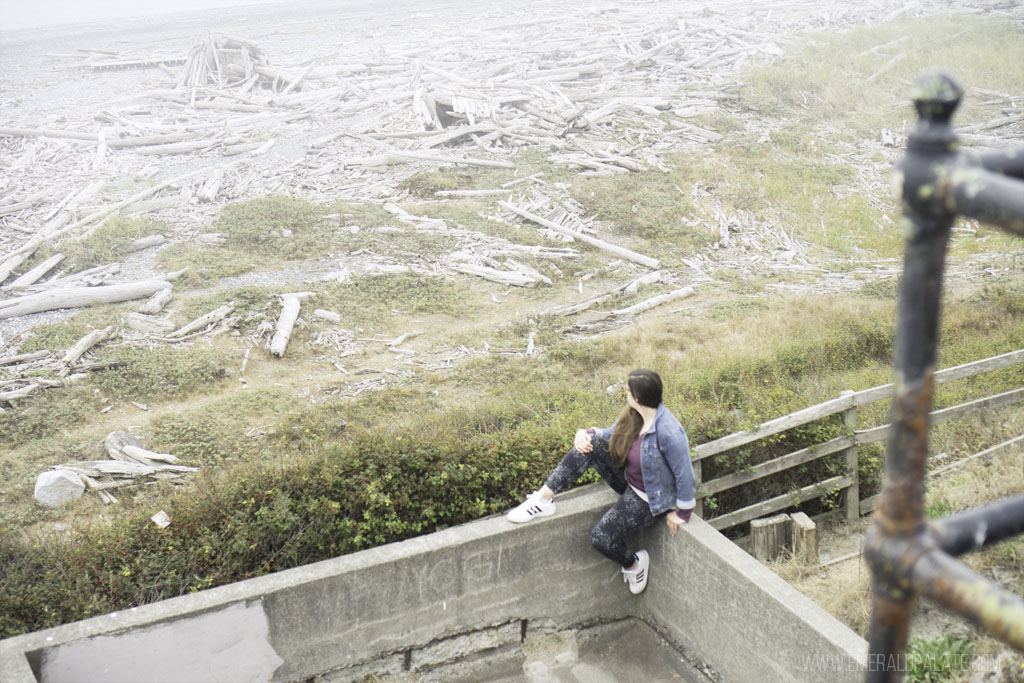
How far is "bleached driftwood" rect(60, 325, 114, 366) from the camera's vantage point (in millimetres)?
12750

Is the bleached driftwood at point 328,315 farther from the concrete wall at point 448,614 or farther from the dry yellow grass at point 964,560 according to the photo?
Answer: the dry yellow grass at point 964,560

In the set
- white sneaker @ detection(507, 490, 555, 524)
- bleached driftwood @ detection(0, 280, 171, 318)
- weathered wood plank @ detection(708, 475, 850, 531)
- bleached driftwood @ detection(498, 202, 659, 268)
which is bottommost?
bleached driftwood @ detection(498, 202, 659, 268)

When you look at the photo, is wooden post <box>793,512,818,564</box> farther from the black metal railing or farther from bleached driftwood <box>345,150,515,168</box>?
bleached driftwood <box>345,150,515,168</box>

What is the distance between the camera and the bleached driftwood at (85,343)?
1275cm

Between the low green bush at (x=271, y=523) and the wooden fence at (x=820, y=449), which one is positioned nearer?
the low green bush at (x=271, y=523)

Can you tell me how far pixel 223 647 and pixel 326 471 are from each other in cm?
169

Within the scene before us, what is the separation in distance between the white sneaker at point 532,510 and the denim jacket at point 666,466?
77 cm

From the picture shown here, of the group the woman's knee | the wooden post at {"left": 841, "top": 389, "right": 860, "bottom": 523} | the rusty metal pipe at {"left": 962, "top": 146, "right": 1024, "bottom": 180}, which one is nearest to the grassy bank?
the wooden post at {"left": 841, "top": 389, "right": 860, "bottom": 523}

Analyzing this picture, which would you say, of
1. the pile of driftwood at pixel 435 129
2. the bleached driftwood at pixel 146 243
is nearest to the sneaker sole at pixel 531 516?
the pile of driftwood at pixel 435 129

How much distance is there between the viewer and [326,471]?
6746 mm

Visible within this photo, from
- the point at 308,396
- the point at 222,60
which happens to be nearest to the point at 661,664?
the point at 308,396

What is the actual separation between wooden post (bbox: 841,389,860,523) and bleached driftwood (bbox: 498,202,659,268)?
33.9ft

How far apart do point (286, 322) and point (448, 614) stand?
9051 millimetres

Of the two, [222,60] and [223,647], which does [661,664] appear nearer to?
[223,647]
